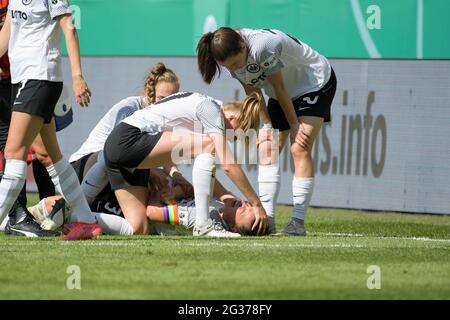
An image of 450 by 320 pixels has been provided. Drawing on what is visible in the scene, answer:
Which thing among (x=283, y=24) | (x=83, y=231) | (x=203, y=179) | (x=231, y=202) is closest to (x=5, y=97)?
(x=83, y=231)

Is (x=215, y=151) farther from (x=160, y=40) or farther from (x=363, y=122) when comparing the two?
(x=160, y=40)

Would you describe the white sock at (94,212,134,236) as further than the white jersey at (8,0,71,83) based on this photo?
Yes

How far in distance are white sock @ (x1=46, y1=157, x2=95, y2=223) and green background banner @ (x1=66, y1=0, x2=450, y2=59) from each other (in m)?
5.04

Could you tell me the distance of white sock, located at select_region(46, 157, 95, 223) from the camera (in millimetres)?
7715

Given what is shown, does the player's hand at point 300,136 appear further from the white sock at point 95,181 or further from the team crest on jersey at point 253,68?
the white sock at point 95,181

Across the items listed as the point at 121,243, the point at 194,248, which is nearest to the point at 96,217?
the point at 121,243

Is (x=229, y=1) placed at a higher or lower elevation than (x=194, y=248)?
higher

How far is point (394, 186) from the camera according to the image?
39.0 ft

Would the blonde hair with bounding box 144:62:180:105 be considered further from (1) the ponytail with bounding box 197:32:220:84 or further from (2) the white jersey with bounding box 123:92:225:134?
(1) the ponytail with bounding box 197:32:220:84

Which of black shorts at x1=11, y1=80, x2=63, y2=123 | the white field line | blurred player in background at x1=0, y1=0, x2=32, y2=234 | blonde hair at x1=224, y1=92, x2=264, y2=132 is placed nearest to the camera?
black shorts at x1=11, y1=80, x2=63, y2=123

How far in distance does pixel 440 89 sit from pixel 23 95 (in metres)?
5.74

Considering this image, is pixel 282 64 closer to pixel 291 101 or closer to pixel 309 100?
pixel 291 101

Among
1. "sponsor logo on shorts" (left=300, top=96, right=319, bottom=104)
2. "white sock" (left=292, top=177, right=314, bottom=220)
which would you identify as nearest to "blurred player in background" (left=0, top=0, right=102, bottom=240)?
"white sock" (left=292, top=177, right=314, bottom=220)

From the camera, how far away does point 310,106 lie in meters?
8.57
